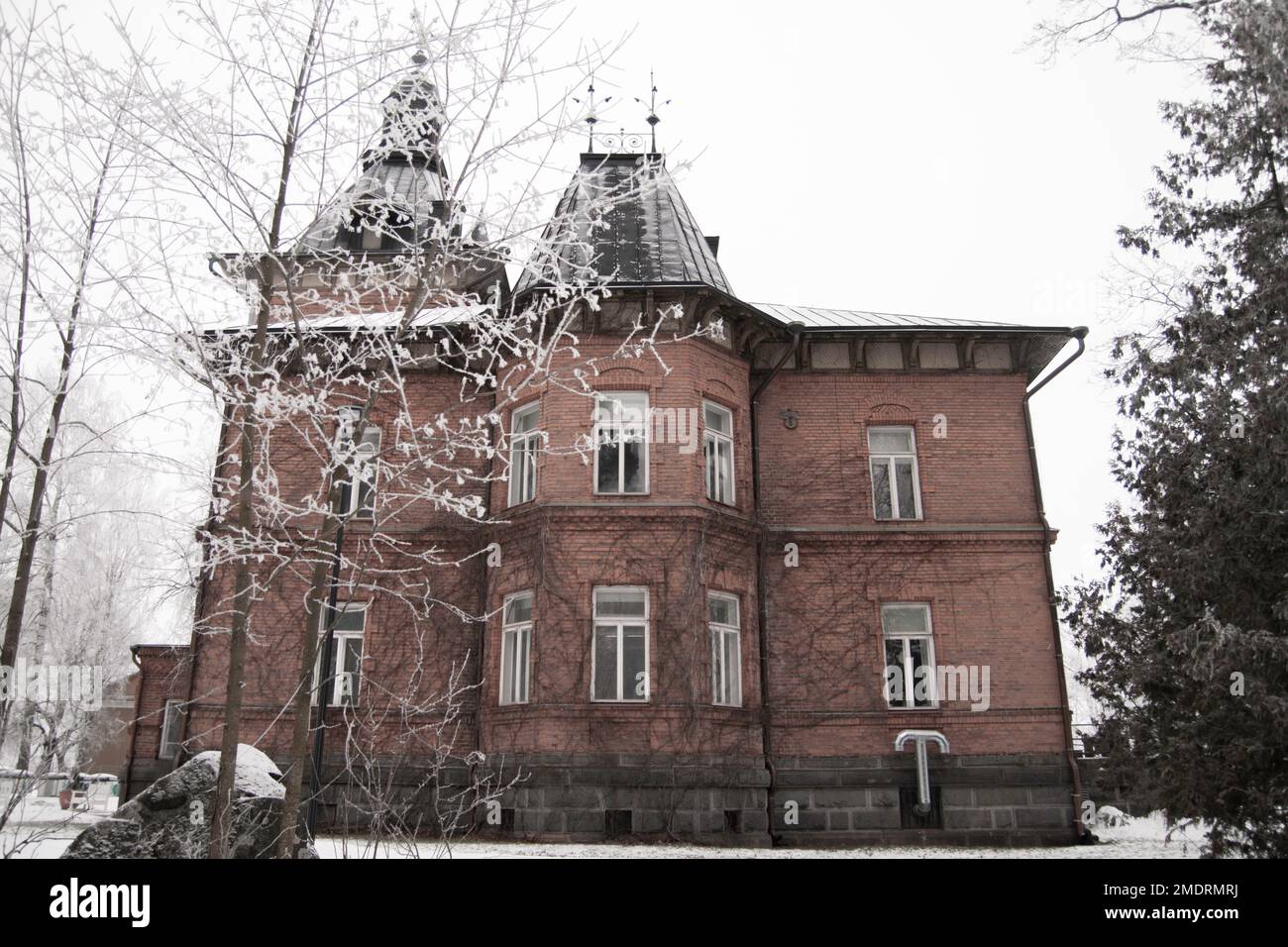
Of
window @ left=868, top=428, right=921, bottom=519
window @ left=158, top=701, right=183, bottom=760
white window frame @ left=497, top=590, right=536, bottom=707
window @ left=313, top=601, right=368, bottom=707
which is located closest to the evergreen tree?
window @ left=868, top=428, right=921, bottom=519

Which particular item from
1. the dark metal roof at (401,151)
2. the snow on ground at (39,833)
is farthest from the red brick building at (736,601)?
the dark metal roof at (401,151)

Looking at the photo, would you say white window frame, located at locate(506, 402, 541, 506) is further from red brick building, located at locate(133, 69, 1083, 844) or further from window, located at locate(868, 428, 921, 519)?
window, located at locate(868, 428, 921, 519)

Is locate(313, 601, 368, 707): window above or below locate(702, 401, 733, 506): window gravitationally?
below

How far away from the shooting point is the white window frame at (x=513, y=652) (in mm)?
14594

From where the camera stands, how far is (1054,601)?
50.0 feet

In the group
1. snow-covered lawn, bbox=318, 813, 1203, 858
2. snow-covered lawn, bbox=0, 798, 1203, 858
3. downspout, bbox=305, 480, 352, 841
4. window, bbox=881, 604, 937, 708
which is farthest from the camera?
window, bbox=881, 604, 937, 708

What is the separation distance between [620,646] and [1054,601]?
24.2 ft

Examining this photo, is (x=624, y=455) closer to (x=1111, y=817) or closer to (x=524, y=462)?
(x=524, y=462)

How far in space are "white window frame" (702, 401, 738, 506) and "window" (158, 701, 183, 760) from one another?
34.0 ft

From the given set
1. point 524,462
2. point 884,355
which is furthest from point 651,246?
point 884,355

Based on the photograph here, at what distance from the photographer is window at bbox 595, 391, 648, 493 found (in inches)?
591

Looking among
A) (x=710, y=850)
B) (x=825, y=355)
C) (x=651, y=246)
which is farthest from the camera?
(x=825, y=355)

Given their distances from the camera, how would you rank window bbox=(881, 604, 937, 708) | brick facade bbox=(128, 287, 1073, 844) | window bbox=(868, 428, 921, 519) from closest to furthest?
brick facade bbox=(128, 287, 1073, 844) → window bbox=(881, 604, 937, 708) → window bbox=(868, 428, 921, 519)
